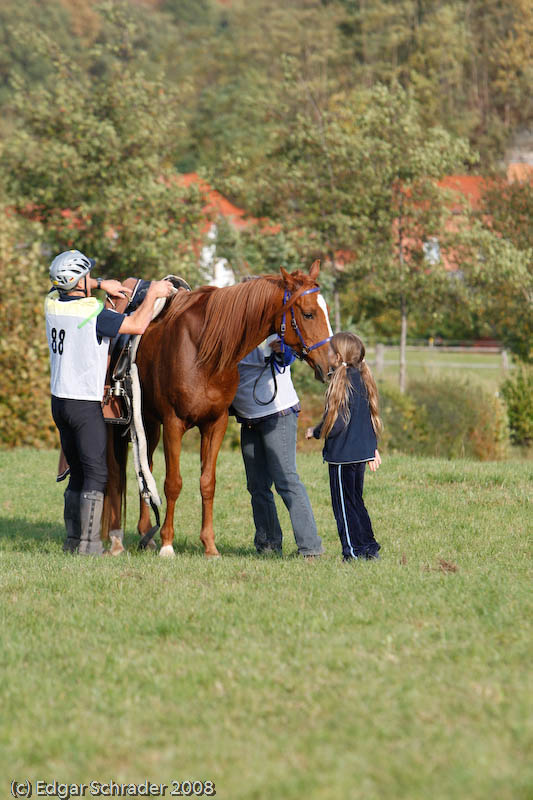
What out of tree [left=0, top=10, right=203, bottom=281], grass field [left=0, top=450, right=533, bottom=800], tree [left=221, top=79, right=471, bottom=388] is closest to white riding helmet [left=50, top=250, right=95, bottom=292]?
grass field [left=0, top=450, right=533, bottom=800]

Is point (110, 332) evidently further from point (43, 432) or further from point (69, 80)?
point (69, 80)

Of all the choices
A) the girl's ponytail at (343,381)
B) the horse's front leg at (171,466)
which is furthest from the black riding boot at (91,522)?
the girl's ponytail at (343,381)

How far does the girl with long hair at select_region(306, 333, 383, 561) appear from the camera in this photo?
695 cm

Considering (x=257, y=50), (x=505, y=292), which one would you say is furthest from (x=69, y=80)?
(x=257, y=50)

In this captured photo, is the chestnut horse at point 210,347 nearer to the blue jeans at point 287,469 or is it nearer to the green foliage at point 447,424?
the blue jeans at point 287,469

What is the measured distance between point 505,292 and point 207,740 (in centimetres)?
2588

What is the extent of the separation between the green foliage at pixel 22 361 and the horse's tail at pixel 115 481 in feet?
32.2

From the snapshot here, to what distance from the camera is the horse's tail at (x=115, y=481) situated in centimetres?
808

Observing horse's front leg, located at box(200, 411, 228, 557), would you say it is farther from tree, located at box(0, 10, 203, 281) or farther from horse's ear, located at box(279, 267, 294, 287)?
tree, located at box(0, 10, 203, 281)

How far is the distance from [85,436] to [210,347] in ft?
4.09

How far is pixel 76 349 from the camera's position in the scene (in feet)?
23.7

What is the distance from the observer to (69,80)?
94.8 ft

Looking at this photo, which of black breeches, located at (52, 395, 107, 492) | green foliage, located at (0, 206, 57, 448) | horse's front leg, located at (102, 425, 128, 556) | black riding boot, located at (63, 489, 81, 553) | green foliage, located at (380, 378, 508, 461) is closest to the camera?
black breeches, located at (52, 395, 107, 492)

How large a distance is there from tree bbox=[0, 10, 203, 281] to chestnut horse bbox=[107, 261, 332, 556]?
18.0 m
